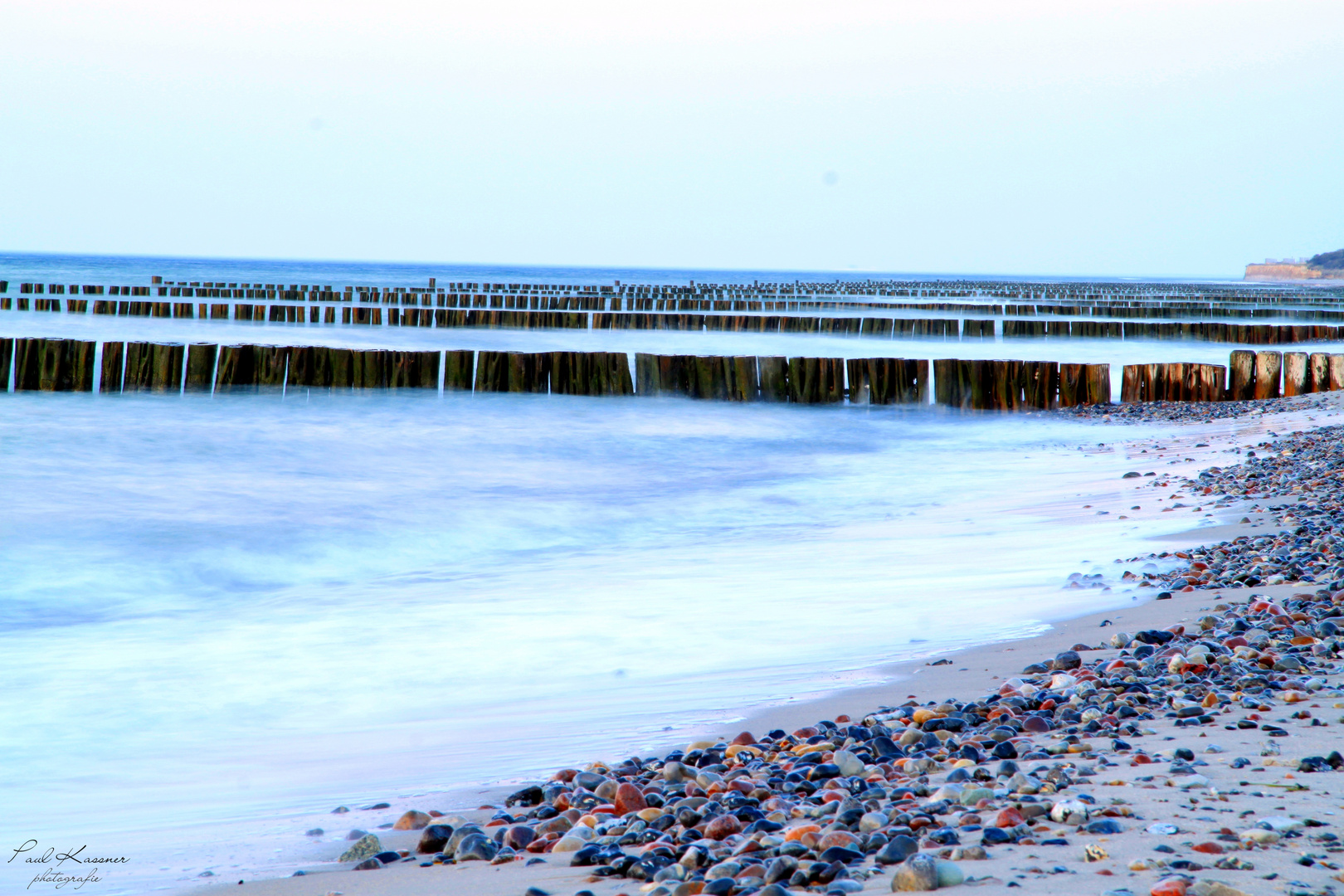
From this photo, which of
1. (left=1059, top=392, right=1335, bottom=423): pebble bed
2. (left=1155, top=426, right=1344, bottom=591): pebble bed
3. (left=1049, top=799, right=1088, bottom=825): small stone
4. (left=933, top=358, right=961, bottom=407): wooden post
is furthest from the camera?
(left=933, top=358, right=961, bottom=407): wooden post

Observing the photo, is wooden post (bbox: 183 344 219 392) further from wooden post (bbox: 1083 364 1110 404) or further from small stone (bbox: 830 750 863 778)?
small stone (bbox: 830 750 863 778)

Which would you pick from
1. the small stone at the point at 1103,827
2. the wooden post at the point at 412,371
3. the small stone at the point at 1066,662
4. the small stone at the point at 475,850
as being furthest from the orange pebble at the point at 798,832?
the wooden post at the point at 412,371

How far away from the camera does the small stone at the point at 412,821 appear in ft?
7.94

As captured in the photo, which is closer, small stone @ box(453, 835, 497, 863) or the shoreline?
the shoreline

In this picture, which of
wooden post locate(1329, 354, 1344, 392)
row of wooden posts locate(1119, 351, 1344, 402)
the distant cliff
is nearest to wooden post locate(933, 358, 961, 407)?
row of wooden posts locate(1119, 351, 1344, 402)

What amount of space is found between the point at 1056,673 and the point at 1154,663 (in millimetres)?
266

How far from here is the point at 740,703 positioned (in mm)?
3348

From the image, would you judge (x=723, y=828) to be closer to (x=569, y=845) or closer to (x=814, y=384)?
(x=569, y=845)

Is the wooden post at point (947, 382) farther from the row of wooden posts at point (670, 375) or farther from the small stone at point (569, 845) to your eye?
the small stone at point (569, 845)

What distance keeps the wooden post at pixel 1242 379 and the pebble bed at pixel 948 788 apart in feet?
34.6

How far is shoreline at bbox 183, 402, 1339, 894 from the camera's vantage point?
2018 millimetres

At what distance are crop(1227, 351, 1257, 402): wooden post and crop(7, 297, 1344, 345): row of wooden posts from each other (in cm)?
1213

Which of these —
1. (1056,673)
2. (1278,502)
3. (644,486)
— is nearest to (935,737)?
(1056,673)

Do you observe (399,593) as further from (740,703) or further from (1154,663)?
(1154,663)
